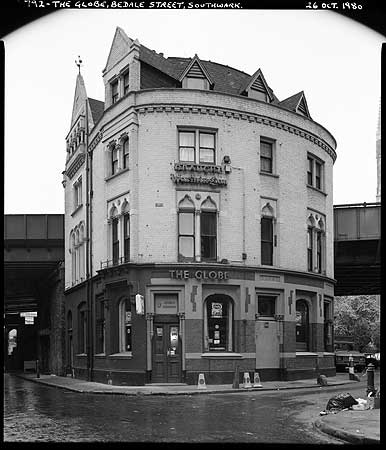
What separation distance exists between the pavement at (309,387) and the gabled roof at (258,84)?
10285mm

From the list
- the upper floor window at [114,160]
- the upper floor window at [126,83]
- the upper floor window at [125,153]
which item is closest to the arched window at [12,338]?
the upper floor window at [114,160]

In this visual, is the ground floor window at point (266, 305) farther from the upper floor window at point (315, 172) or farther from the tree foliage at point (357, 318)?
the upper floor window at point (315, 172)

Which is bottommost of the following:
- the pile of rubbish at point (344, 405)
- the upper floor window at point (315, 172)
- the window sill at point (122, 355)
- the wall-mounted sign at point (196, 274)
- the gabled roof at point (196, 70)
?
the window sill at point (122, 355)

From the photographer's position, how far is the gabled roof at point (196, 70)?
912 inches

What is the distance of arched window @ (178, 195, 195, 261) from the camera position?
22828mm

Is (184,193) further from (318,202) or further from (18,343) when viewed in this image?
(18,343)

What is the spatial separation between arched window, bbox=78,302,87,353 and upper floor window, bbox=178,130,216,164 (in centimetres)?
819

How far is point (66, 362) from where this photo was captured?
29875 millimetres

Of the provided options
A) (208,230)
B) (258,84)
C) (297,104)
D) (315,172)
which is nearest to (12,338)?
(208,230)

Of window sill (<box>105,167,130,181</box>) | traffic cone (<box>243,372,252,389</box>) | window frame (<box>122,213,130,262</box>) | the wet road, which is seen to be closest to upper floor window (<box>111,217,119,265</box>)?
window frame (<box>122,213,130,262</box>)

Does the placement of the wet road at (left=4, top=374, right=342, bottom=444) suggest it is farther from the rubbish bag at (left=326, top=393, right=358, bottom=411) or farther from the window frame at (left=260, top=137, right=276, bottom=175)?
the window frame at (left=260, top=137, right=276, bottom=175)

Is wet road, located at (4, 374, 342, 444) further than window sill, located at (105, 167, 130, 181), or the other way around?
window sill, located at (105, 167, 130, 181)

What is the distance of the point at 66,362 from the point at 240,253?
11.1 meters

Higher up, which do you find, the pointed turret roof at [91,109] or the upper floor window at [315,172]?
the pointed turret roof at [91,109]
